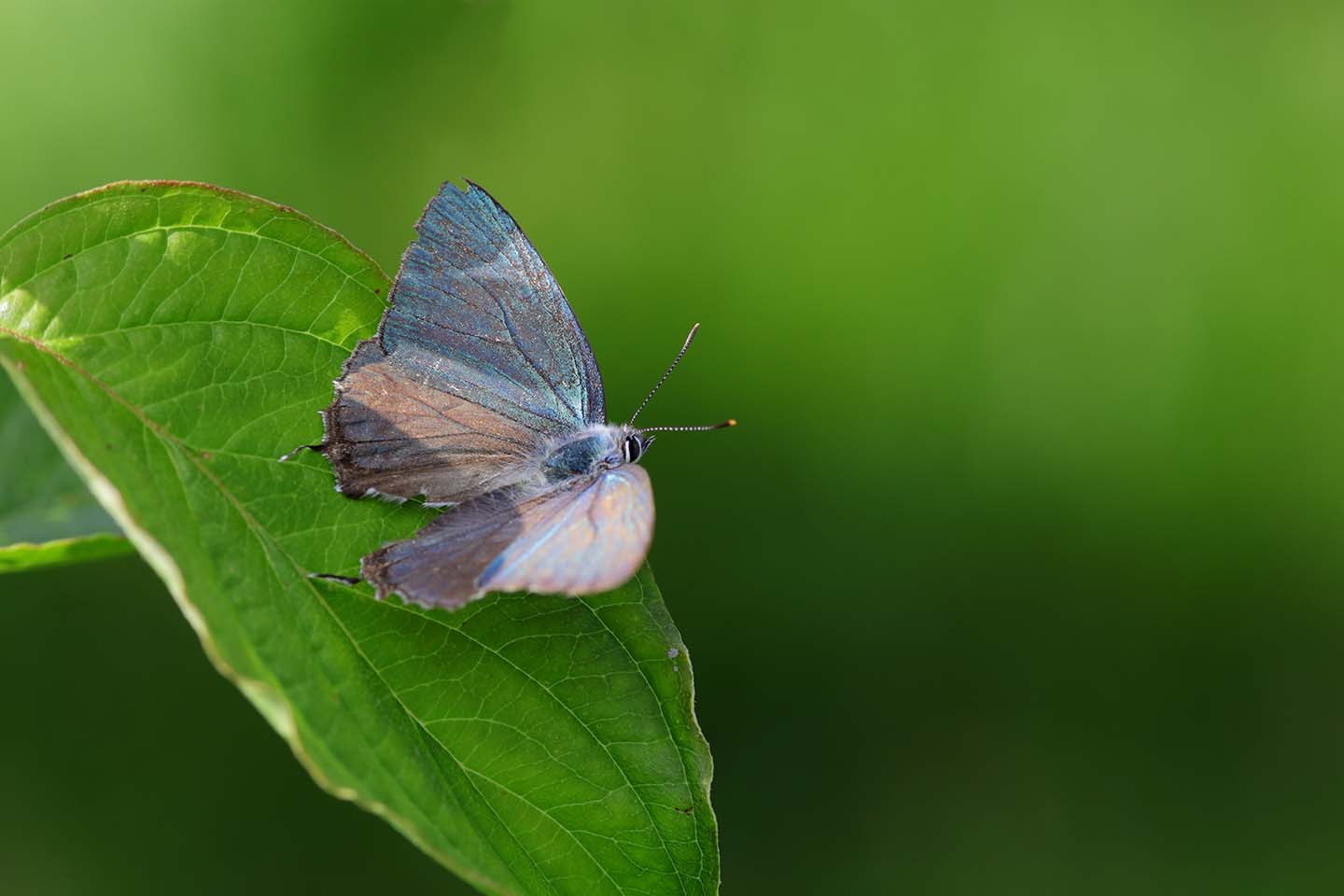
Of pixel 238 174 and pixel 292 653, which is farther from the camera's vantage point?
pixel 238 174

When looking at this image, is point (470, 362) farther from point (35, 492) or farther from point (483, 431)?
point (35, 492)

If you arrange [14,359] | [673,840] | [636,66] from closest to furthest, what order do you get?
[14,359] < [673,840] < [636,66]

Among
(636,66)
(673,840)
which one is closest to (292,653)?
(673,840)

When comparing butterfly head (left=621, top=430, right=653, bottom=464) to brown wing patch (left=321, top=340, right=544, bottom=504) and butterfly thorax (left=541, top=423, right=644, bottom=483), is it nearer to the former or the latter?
butterfly thorax (left=541, top=423, right=644, bottom=483)

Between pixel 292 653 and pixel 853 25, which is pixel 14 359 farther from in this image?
pixel 853 25

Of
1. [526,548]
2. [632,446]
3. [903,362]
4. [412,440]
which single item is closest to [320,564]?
[526,548]

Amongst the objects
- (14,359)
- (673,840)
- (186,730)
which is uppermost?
(14,359)
